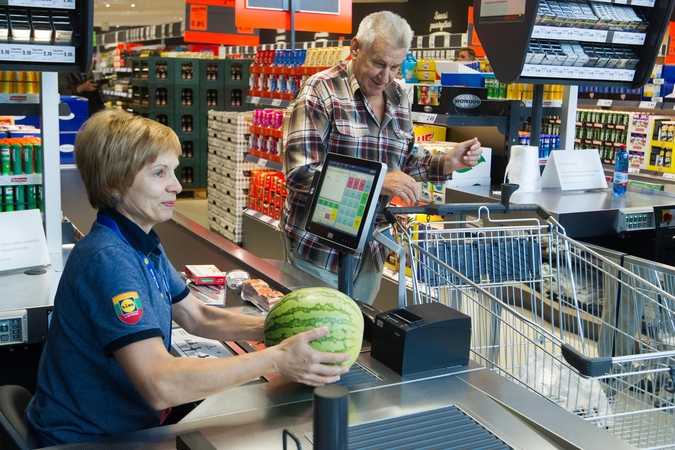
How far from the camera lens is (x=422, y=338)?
5.34 feet

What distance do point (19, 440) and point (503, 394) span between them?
1041 mm

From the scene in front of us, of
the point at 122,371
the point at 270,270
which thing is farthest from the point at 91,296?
the point at 270,270

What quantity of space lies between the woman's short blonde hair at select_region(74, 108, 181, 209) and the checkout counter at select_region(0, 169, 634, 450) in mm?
564

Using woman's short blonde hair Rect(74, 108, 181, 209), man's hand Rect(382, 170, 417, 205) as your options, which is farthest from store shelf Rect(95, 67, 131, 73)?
woman's short blonde hair Rect(74, 108, 181, 209)

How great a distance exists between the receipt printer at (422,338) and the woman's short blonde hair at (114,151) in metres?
0.68

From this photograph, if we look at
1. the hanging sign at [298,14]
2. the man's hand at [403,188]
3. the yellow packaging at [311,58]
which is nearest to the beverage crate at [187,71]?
the hanging sign at [298,14]

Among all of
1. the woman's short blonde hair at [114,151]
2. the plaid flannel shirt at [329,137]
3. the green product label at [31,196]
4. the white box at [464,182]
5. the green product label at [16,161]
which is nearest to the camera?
the woman's short blonde hair at [114,151]

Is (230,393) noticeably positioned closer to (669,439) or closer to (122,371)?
(122,371)

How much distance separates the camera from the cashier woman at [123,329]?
1477 mm

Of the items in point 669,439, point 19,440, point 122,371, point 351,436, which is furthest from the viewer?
point 669,439

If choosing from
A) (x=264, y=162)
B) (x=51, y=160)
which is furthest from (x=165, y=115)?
(x=51, y=160)

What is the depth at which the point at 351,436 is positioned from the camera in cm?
134

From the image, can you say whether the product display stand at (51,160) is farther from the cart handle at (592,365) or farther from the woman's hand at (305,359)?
the cart handle at (592,365)

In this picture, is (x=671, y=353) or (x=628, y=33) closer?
(x=671, y=353)
